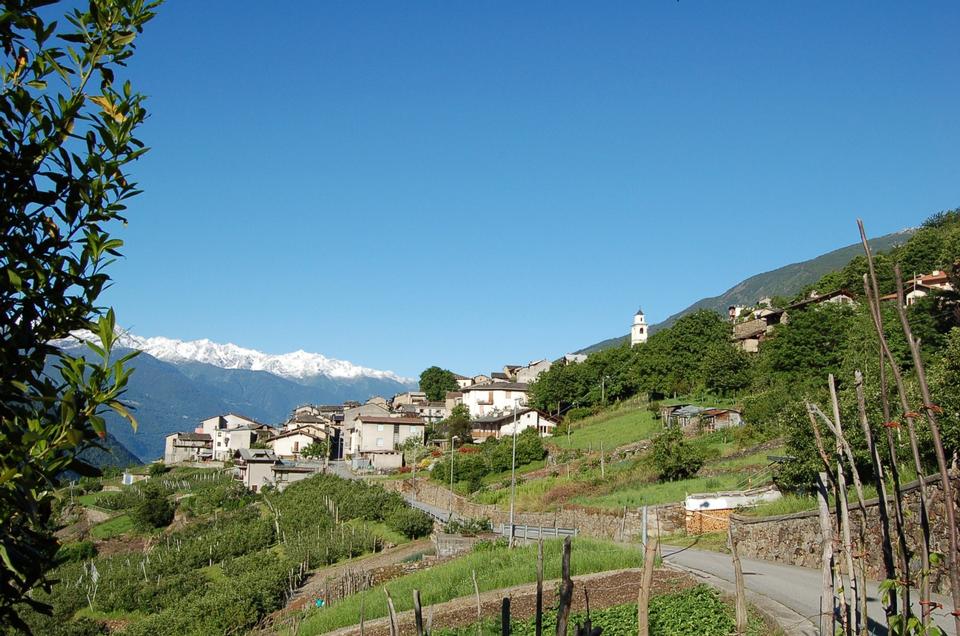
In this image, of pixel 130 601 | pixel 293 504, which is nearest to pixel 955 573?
Answer: pixel 130 601

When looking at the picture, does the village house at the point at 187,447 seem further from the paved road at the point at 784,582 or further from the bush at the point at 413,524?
the paved road at the point at 784,582

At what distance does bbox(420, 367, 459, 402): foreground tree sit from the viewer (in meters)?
105

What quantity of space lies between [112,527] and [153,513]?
17.4 feet

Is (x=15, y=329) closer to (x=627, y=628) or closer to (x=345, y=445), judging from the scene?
(x=627, y=628)

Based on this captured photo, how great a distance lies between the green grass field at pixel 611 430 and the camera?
4850cm

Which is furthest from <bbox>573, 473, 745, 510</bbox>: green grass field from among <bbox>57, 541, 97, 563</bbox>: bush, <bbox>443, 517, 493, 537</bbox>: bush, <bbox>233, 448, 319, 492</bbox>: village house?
<bbox>233, 448, 319, 492</bbox>: village house

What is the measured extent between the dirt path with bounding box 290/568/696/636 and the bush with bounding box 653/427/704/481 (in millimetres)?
15360

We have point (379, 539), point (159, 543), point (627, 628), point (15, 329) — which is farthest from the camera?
point (159, 543)

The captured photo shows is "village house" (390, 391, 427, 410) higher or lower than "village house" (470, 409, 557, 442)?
higher

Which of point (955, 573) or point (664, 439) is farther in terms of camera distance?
point (664, 439)

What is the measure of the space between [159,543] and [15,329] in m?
54.6

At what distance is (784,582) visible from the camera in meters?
16.7

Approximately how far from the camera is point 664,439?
3478 cm

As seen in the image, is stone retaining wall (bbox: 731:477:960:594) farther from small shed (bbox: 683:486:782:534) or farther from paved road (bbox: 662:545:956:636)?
small shed (bbox: 683:486:782:534)
